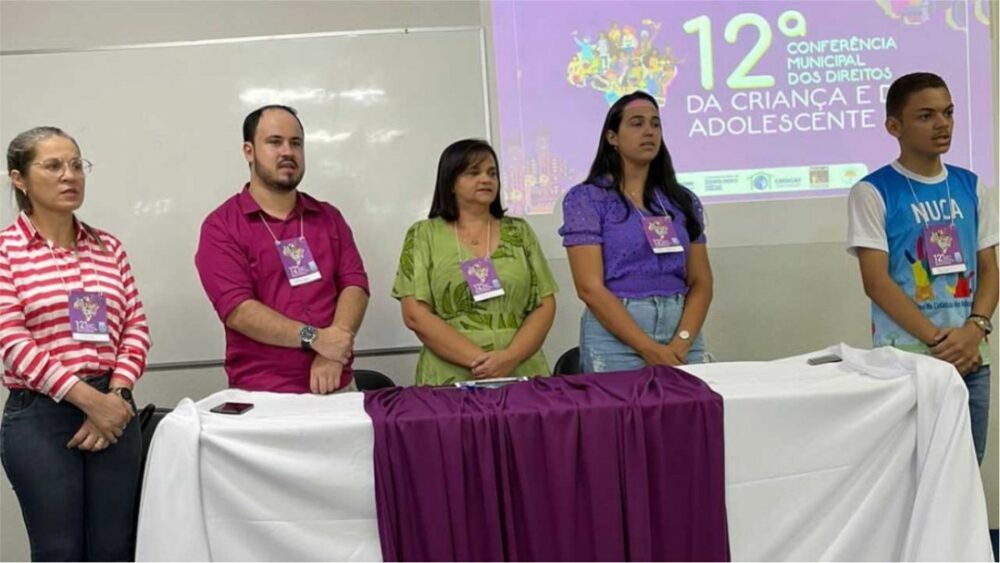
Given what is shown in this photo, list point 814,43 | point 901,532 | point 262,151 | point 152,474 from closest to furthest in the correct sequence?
point 152,474 < point 901,532 < point 262,151 < point 814,43

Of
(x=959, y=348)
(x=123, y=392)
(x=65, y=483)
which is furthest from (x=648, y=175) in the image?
(x=65, y=483)

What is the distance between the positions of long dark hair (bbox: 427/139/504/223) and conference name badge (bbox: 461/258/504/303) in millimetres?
213

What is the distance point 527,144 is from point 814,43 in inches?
48.5

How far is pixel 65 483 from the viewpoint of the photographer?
2.03 m

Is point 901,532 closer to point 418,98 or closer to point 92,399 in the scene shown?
point 92,399

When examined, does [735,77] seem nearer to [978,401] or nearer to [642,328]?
[642,328]

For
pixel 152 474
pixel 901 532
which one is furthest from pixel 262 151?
pixel 901 532

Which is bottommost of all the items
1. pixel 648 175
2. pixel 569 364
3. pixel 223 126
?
pixel 569 364

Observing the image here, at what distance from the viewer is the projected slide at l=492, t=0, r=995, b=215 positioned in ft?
10.7

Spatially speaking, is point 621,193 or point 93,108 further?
point 93,108

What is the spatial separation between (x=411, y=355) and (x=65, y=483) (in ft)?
5.07

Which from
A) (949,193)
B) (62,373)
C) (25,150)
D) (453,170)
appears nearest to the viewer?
(62,373)

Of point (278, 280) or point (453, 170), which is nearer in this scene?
point (278, 280)

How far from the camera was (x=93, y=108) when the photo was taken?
129 inches
